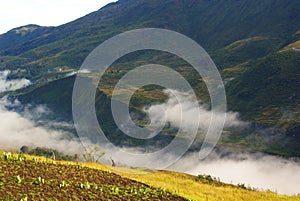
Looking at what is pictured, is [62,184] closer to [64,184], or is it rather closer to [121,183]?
[64,184]

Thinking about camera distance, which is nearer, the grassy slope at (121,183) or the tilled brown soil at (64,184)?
the tilled brown soil at (64,184)

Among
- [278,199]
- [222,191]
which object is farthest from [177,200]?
[278,199]

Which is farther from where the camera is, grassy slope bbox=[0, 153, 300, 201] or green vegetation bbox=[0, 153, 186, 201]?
grassy slope bbox=[0, 153, 300, 201]

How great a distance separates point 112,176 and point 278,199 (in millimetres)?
19689

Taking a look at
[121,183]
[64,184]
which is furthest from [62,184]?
[121,183]

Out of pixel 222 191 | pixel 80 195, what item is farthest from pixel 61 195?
pixel 222 191

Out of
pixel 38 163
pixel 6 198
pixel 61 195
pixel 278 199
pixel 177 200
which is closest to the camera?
pixel 6 198

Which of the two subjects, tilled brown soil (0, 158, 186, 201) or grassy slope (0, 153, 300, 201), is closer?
tilled brown soil (0, 158, 186, 201)

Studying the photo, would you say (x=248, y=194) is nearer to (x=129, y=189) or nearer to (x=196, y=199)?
(x=196, y=199)

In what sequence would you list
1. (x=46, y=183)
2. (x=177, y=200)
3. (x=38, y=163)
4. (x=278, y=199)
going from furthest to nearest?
(x=278, y=199)
(x=38, y=163)
(x=177, y=200)
(x=46, y=183)

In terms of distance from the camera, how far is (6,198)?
89.2ft

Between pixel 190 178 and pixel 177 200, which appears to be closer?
pixel 177 200

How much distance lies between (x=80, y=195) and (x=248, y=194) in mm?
22700

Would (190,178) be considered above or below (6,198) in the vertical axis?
above
